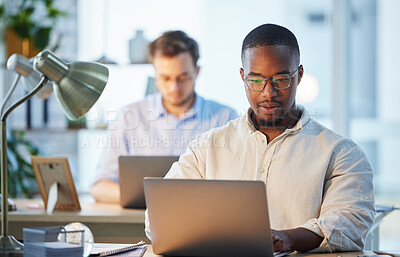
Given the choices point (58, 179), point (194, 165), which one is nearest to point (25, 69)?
point (58, 179)

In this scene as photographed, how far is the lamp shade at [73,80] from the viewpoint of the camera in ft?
6.17

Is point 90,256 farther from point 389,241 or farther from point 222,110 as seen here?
point 389,241

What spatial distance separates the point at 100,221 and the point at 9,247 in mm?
1035

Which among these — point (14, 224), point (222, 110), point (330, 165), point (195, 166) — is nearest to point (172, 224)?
point (195, 166)

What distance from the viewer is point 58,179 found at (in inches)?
115

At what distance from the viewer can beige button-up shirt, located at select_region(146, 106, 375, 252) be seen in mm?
1818

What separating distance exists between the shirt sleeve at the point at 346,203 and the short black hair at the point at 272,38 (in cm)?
33

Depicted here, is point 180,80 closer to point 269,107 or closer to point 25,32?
point 269,107

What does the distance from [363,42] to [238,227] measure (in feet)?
11.1

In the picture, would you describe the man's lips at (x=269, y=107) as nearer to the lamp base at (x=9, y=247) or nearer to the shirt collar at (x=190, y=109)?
the lamp base at (x=9, y=247)

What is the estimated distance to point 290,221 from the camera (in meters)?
1.92

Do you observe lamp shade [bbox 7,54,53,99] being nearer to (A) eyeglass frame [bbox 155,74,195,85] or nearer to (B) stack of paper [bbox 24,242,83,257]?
(A) eyeglass frame [bbox 155,74,195,85]

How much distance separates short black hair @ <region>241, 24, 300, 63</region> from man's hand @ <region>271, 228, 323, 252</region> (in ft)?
1.76

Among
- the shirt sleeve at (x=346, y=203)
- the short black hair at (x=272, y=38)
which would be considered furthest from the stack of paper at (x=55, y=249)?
the short black hair at (x=272, y=38)
